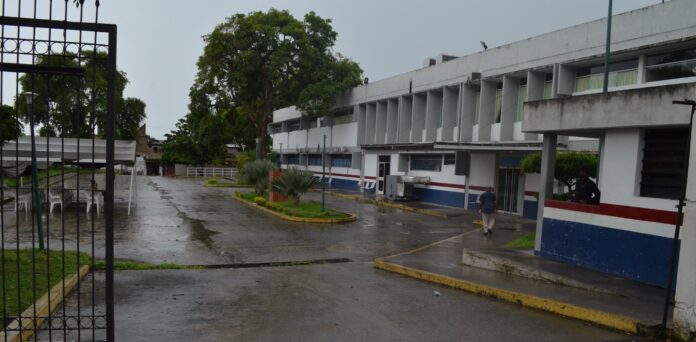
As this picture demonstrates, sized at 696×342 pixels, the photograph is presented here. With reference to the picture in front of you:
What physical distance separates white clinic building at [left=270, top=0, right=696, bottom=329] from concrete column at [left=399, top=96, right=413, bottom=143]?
0.06 m

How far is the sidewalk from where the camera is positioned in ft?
22.2

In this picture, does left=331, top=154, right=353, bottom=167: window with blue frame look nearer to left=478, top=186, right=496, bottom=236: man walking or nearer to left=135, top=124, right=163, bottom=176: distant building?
left=478, top=186, right=496, bottom=236: man walking

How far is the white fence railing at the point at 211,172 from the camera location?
60281 millimetres

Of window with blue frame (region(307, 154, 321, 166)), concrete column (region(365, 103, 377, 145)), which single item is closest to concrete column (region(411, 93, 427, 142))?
concrete column (region(365, 103, 377, 145))

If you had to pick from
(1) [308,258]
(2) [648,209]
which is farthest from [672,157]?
(1) [308,258]

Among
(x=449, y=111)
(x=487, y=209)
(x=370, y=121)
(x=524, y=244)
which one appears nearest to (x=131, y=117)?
(x=370, y=121)

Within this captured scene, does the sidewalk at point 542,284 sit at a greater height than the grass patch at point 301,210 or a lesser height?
greater

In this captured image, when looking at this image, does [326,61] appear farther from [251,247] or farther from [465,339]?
[465,339]

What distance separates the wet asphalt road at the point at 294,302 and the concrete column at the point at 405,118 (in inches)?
655

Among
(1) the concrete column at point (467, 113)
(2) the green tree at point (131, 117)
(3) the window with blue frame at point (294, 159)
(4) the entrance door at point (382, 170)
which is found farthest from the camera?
(2) the green tree at point (131, 117)

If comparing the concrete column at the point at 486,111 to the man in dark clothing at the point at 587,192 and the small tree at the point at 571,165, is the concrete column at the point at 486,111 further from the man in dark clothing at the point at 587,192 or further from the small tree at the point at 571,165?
the man in dark clothing at the point at 587,192

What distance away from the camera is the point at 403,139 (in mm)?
30750

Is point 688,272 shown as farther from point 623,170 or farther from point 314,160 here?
point 314,160

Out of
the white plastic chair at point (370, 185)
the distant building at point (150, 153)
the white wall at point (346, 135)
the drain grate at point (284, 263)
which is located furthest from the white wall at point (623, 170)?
the distant building at point (150, 153)
